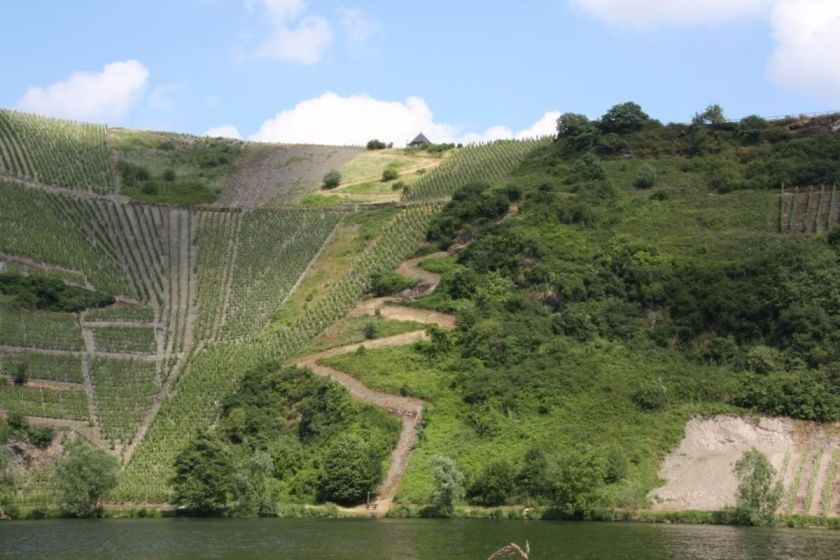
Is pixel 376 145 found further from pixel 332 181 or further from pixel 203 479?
pixel 203 479

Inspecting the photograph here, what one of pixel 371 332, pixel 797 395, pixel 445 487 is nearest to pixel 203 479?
pixel 445 487

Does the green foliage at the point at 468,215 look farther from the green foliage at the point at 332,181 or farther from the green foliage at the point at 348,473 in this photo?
the green foliage at the point at 348,473

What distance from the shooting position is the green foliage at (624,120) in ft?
421

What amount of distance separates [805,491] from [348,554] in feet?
102

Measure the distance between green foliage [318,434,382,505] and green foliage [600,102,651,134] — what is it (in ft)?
235

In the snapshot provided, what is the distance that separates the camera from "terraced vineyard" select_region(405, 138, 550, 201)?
A: 406 ft

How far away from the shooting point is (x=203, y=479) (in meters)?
64.1

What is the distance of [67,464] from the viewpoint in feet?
205

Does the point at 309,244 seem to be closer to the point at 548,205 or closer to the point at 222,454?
the point at 548,205

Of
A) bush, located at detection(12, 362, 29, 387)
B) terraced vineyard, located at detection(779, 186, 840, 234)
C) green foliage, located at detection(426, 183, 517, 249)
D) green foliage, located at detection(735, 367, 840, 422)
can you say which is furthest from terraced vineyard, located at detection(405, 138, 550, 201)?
green foliage, located at detection(735, 367, 840, 422)

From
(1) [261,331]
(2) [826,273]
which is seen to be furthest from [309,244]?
(2) [826,273]

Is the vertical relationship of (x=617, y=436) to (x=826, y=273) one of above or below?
below

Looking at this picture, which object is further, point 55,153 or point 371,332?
point 55,153

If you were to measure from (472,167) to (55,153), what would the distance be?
50740 millimetres
